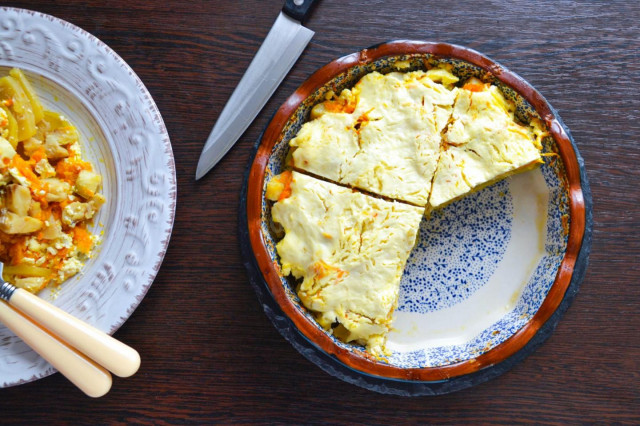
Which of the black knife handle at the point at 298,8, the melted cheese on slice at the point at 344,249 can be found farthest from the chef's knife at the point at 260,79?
the melted cheese on slice at the point at 344,249

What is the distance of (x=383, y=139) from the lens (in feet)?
8.39

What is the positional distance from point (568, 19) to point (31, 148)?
9.75 ft

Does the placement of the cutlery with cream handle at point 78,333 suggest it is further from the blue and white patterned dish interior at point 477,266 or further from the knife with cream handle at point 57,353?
the blue and white patterned dish interior at point 477,266

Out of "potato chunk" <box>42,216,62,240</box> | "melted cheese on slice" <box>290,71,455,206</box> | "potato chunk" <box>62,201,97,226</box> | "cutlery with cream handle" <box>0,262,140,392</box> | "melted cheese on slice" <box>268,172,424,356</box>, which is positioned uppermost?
"melted cheese on slice" <box>290,71,455,206</box>

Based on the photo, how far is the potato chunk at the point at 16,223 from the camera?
2.46 meters

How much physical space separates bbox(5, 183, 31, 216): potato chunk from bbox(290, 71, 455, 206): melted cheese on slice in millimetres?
1304

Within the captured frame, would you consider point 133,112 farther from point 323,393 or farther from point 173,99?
point 323,393

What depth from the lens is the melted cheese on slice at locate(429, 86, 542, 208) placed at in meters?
2.56

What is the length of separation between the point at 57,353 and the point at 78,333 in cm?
18

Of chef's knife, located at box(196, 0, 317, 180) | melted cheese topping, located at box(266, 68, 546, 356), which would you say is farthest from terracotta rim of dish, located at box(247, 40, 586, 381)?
chef's knife, located at box(196, 0, 317, 180)

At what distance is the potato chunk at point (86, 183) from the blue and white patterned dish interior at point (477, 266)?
1.71 metres

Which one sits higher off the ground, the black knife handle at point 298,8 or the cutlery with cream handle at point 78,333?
the black knife handle at point 298,8

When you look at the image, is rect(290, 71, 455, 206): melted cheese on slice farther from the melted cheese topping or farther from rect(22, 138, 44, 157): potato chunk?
rect(22, 138, 44, 157): potato chunk

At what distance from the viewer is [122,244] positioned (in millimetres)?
2693
